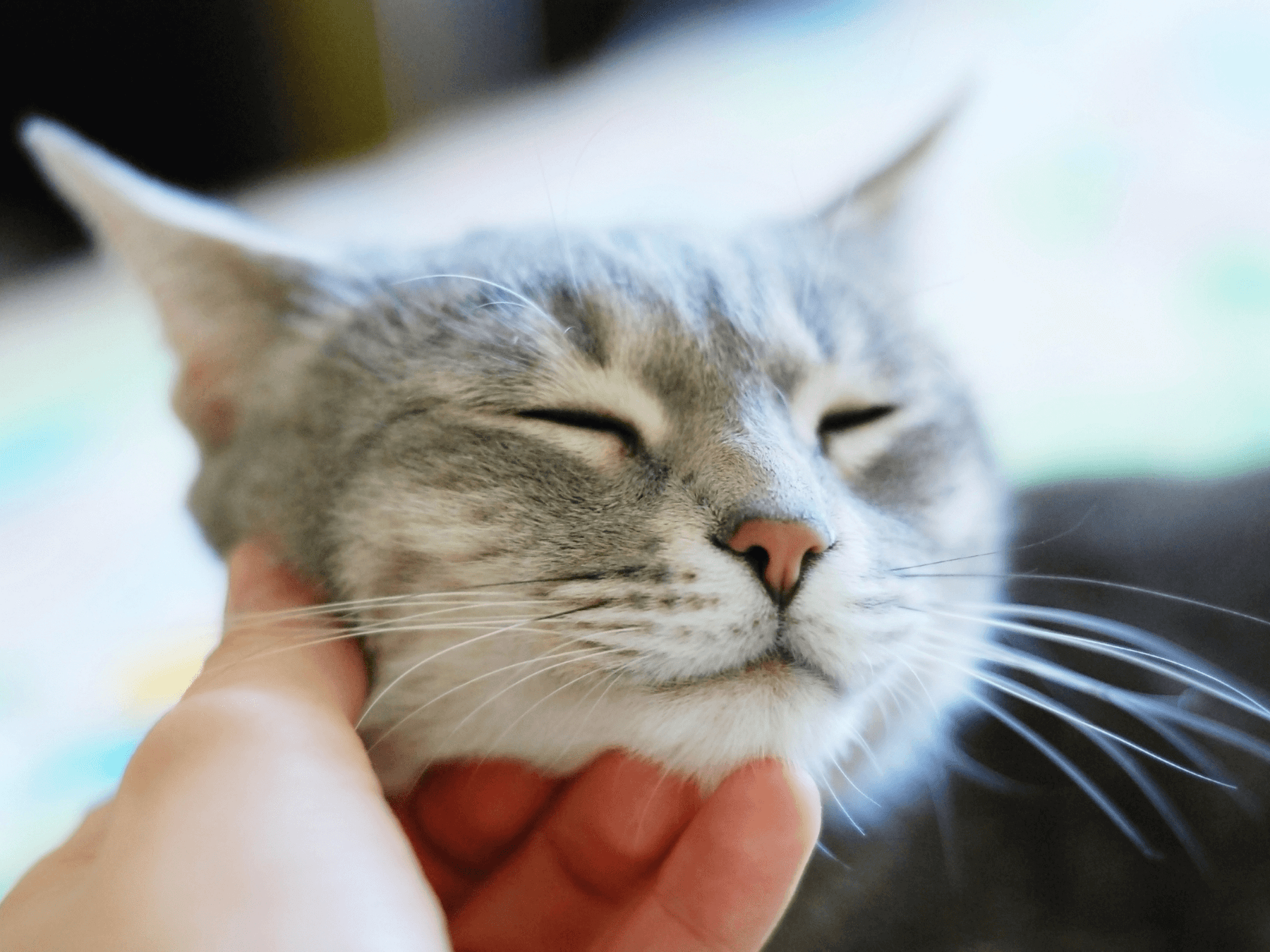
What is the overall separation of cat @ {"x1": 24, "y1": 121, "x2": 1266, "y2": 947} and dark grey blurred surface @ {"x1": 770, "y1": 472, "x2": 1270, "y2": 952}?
0.06 meters

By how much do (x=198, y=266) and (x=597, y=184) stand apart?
23.8 inches

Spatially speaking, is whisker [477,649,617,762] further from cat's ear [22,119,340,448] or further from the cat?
cat's ear [22,119,340,448]

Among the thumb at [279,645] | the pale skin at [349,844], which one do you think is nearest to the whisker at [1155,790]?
the pale skin at [349,844]

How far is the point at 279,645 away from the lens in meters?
0.73

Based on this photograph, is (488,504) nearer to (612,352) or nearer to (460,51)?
(612,352)

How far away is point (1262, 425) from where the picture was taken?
1158 mm

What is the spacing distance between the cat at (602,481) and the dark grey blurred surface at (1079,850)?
0.06 meters

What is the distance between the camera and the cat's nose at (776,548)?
0.65 metres

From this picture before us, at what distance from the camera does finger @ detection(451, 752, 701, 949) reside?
2.40 feet

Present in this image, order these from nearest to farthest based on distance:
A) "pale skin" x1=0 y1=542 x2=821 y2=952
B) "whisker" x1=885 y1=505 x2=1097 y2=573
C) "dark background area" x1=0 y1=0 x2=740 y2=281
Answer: "pale skin" x1=0 y1=542 x2=821 y2=952 < "whisker" x1=885 y1=505 x2=1097 y2=573 < "dark background area" x1=0 y1=0 x2=740 y2=281

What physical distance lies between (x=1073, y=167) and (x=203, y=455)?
120 cm

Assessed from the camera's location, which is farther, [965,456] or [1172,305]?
[1172,305]

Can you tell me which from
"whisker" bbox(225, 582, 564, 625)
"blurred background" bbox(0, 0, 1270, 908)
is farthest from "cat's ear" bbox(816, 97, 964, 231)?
"whisker" bbox(225, 582, 564, 625)

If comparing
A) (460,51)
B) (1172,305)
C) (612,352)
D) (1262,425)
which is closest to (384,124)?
(460,51)
